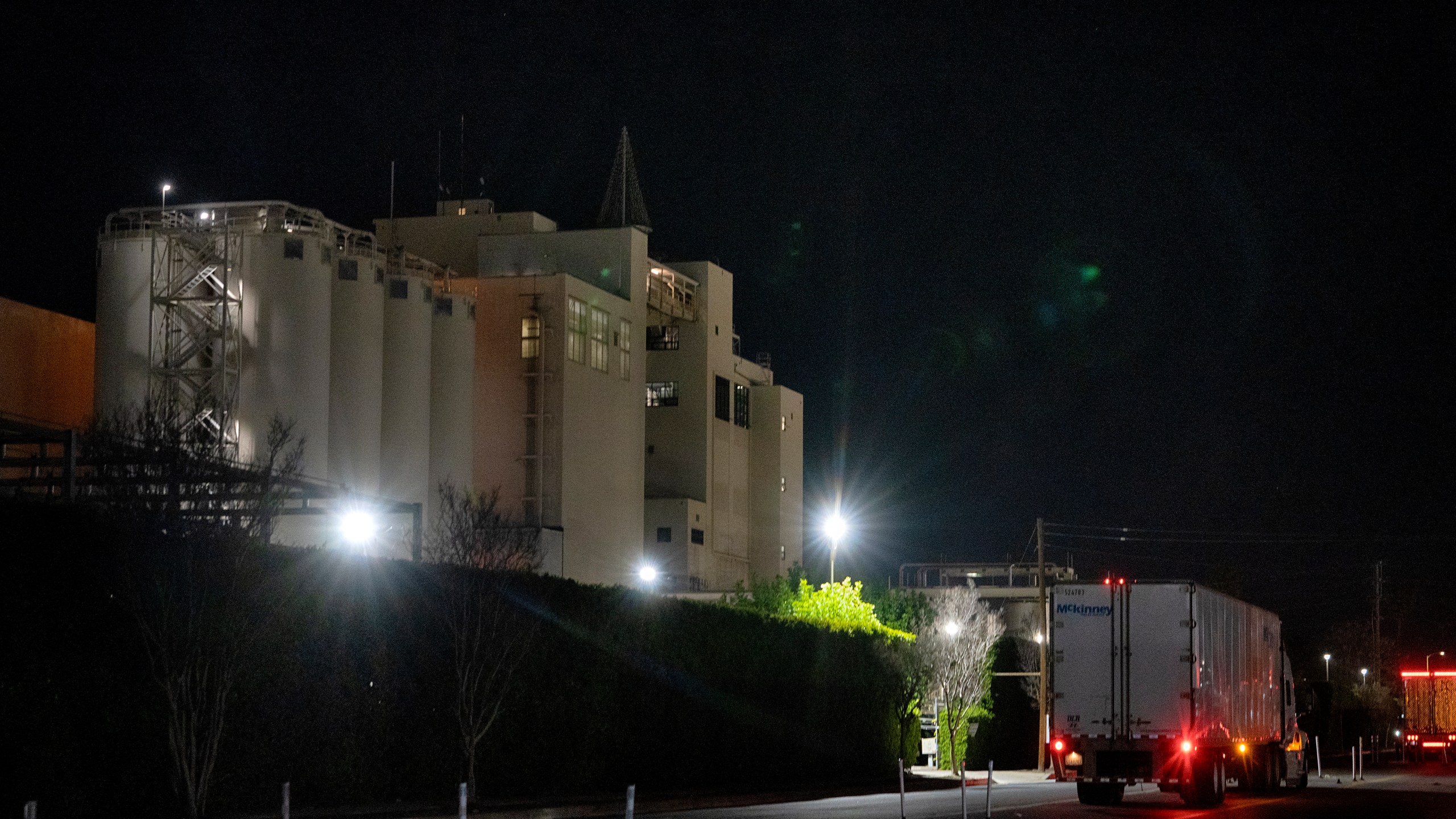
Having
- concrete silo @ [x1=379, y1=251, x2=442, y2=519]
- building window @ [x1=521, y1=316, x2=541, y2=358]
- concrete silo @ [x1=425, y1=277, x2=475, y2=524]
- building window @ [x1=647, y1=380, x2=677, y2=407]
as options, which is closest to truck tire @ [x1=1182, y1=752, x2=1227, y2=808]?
concrete silo @ [x1=379, y1=251, x2=442, y2=519]

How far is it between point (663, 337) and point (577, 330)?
50.4 feet

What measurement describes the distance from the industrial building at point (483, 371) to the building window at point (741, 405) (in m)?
0.20

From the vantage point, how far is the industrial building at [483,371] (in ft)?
193

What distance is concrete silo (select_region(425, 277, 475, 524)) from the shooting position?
67812 millimetres

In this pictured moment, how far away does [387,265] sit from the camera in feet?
225

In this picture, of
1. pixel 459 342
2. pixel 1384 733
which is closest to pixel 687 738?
pixel 459 342

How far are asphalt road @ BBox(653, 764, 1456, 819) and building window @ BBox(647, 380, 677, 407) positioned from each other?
152ft

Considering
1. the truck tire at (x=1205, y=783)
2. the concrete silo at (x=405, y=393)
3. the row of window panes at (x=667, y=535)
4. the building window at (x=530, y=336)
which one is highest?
the building window at (x=530, y=336)

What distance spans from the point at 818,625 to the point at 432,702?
60.9 ft

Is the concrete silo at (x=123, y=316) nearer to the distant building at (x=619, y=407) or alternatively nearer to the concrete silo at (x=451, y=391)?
the concrete silo at (x=451, y=391)

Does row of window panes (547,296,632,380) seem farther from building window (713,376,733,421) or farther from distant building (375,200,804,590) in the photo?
building window (713,376,733,421)

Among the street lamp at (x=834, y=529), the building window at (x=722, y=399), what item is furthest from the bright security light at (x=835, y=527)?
the building window at (x=722, y=399)

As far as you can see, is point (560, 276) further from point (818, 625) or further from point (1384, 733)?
point (1384, 733)

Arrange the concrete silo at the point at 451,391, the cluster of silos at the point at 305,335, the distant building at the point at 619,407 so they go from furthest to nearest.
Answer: the distant building at the point at 619,407 → the concrete silo at the point at 451,391 → the cluster of silos at the point at 305,335
